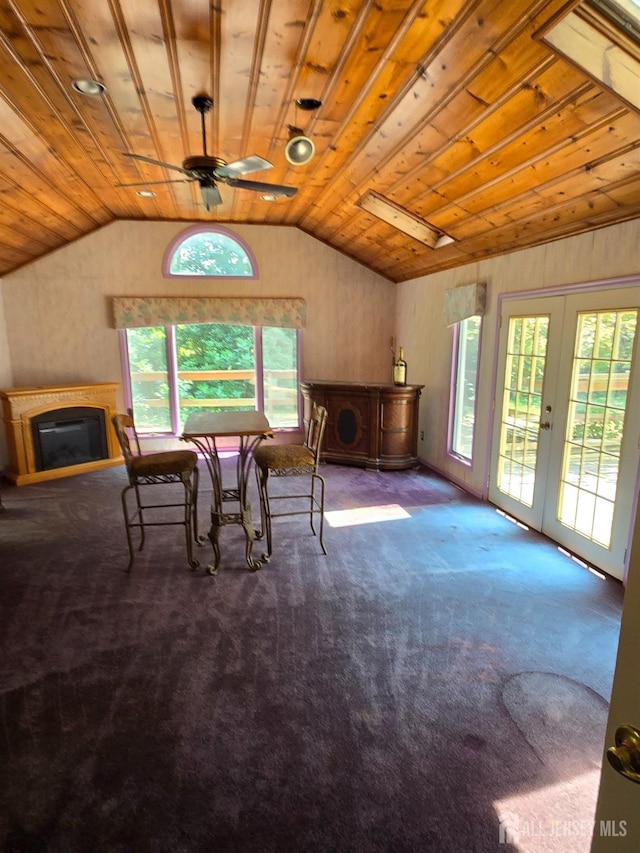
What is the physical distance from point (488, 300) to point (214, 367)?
3.51m

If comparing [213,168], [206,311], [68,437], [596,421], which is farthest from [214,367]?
[596,421]

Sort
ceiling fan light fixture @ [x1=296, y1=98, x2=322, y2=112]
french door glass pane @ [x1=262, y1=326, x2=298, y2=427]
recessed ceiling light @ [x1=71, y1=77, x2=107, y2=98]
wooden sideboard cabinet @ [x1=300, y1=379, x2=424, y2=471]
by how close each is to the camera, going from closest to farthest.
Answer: recessed ceiling light @ [x1=71, y1=77, x2=107, y2=98] < ceiling fan light fixture @ [x1=296, y1=98, x2=322, y2=112] < wooden sideboard cabinet @ [x1=300, y1=379, x2=424, y2=471] < french door glass pane @ [x1=262, y1=326, x2=298, y2=427]

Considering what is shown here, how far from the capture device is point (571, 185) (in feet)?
9.16

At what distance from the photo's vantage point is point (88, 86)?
2508mm

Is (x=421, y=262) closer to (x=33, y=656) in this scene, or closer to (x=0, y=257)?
(x=0, y=257)

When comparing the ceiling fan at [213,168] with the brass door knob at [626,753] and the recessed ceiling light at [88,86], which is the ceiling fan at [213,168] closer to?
the recessed ceiling light at [88,86]

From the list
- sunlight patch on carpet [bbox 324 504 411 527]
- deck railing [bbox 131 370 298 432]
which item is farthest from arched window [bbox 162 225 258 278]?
sunlight patch on carpet [bbox 324 504 411 527]

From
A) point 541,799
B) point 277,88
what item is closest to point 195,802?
point 541,799

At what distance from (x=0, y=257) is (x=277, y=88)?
12.6 feet

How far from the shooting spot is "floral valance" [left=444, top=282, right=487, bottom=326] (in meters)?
4.29

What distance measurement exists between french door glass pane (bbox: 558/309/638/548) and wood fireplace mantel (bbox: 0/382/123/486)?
4.93 m

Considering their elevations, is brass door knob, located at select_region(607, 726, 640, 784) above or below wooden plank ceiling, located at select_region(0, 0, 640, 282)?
below

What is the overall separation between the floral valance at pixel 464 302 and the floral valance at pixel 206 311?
6.78 ft

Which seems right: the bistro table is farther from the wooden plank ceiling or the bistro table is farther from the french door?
the french door
